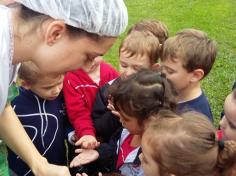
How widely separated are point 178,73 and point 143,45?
0.31 metres

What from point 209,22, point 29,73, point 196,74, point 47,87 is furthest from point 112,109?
point 209,22

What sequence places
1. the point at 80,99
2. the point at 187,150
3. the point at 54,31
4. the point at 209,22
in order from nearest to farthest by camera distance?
1. the point at 54,31
2. the point at 187,150
3. the point at 80,99
4. the point at 209,22

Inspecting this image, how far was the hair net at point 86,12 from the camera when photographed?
72.3 inches

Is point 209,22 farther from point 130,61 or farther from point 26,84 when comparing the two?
point 26,84

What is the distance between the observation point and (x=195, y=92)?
3086 mm

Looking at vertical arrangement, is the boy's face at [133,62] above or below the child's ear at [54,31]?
below

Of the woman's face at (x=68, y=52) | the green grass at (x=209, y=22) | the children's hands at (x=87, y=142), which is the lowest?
the green grass at (x=209, y=22)

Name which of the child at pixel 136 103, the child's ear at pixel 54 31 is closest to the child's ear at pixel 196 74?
the child at pixel 136 103

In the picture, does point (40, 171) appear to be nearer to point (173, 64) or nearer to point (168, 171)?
point (168, 171)

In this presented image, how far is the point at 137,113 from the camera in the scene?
101 inches

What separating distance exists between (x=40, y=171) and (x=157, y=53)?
1.29 metres

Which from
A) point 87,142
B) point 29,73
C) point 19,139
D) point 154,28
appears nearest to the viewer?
point 19,139

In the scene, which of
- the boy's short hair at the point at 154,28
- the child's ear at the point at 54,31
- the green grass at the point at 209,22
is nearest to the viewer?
the child's ear at the point at 54,31

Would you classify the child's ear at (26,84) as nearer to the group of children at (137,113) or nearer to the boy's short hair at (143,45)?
the group of children at (137,113)
